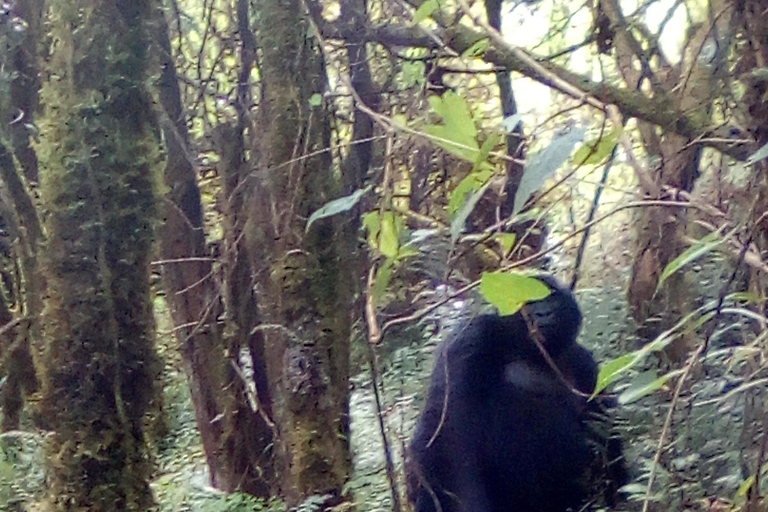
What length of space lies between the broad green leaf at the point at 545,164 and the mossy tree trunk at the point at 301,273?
59.7 inches

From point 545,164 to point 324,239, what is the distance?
1558mm

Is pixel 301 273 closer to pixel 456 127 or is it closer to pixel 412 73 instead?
pixel 412 73

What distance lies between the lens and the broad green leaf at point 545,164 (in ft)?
4.16

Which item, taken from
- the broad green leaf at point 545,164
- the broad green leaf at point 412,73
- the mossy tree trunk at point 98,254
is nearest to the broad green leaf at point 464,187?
the broad green leaf at point 545,164

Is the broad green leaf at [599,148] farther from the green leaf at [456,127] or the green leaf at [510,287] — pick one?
the green leaf at [510,287]

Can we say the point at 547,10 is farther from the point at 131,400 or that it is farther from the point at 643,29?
the point at 131,400

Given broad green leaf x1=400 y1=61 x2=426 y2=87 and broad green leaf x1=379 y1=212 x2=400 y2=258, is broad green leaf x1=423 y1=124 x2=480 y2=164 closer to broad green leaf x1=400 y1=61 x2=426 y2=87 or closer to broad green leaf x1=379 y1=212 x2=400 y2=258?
broad green leaf x1=379 y1=212 x2=400 y2=258

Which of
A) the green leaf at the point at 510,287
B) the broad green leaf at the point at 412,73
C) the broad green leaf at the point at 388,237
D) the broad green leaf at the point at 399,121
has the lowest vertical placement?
the green leaf at the point at 510,287

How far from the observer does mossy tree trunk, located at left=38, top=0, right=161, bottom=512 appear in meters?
1.88

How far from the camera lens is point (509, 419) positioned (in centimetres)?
333

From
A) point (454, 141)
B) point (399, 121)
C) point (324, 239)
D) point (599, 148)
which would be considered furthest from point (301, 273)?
point (599, 148)

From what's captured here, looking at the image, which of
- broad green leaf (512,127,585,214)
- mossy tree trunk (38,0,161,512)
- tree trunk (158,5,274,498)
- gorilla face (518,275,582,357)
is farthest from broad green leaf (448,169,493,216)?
tree trunk (158,5,274,498)

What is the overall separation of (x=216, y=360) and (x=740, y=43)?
2294 mm

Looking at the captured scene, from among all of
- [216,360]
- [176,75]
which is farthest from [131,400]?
[176,75]
